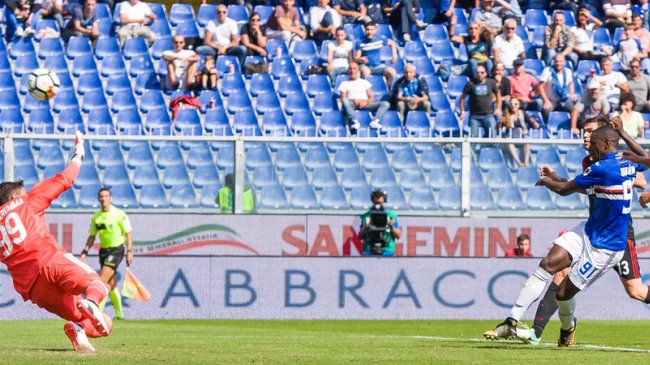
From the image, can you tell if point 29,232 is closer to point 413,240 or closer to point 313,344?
point 313,344

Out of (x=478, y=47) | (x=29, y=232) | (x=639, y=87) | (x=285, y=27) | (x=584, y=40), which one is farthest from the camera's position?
(x=584, y=40)

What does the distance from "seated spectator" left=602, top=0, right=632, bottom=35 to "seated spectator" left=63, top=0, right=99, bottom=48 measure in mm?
10339

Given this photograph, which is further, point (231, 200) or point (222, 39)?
point (222, 39)

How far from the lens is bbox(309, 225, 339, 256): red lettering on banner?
67.6 ft

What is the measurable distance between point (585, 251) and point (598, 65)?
1476cm

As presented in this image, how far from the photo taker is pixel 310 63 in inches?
974

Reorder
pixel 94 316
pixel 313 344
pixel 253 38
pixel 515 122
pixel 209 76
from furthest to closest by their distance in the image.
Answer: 1. pixel 253 38
2. pixel 209 76
3. pixel 515 122
4. pixel 313 344
5. pixel 94 316

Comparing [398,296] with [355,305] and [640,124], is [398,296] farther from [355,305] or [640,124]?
[640,124]

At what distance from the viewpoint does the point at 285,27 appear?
2519 cm

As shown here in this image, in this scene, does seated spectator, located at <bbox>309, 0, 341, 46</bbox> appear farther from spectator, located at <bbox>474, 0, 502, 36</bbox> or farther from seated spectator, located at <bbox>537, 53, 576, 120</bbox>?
seated spectator, located at <bbox>537, 53, 576, 120</bbox>

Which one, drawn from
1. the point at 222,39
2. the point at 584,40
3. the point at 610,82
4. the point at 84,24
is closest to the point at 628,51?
the point at 584,40

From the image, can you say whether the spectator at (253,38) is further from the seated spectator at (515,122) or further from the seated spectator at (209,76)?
the seated spectator at (515,122)

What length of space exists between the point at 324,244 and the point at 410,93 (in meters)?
4.17

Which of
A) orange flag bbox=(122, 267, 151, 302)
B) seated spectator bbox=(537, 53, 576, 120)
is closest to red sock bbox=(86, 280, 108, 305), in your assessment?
orange flag bbox=(122, 267, 151, 302)
